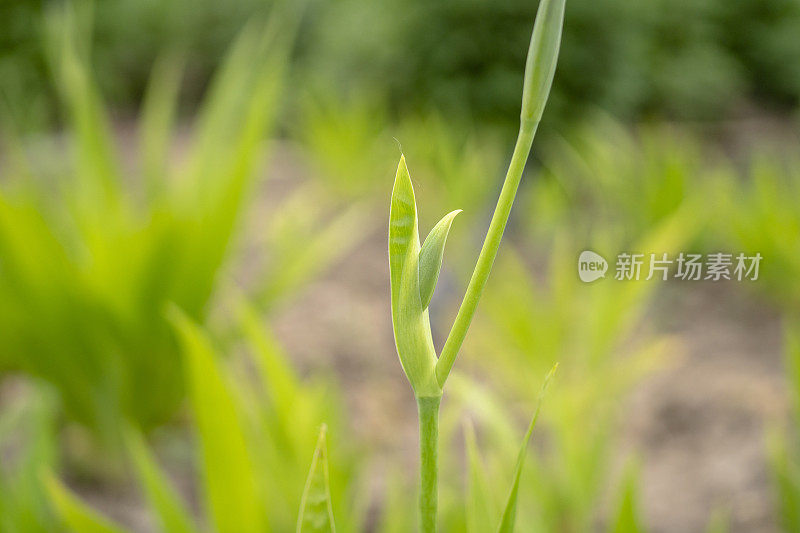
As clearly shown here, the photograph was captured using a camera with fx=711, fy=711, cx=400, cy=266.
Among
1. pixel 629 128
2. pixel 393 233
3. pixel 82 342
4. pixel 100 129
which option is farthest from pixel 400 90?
pixel 393 233

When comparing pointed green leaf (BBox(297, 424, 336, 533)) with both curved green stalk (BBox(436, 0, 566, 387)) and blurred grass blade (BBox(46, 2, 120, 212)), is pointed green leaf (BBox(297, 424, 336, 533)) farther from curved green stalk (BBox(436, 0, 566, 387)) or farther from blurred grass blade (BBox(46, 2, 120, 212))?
blurred grass blade (BBox(46, 2, 120, 212))

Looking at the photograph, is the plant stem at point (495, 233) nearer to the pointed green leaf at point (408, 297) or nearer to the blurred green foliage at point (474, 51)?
the pointed green leaf at point (408, 297)

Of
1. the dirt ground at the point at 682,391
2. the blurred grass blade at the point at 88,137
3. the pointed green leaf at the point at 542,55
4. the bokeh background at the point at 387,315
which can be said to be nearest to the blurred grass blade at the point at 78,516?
the bokeh background at the point at 387,315

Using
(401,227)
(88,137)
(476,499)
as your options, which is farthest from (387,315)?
(401,227)

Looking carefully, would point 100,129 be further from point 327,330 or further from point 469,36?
point 469,36

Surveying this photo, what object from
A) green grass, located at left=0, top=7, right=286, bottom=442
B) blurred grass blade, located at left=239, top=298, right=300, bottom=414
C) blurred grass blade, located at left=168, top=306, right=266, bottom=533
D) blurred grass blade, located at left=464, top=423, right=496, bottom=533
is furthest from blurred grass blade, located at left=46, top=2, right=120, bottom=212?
blurred grass blade, located at left=464, top=423, right=496, bottom=533

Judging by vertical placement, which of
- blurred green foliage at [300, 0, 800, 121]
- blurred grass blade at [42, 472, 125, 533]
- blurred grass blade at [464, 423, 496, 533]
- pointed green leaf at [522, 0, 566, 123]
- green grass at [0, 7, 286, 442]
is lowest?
blurred grass blade at [42, 472, 125, 533]
